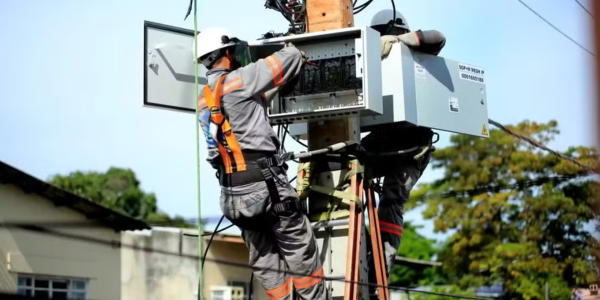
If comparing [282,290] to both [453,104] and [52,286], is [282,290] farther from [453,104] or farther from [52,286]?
[52,286]

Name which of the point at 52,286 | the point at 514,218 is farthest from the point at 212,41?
the point at 514,218

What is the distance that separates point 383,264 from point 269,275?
0.87m

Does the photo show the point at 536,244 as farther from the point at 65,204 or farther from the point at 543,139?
the point at 65,204

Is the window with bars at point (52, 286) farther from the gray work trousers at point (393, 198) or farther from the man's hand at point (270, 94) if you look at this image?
the man's hand at point (270, 94)

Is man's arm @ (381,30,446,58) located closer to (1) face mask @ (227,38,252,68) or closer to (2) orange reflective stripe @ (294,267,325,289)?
(1) face mask @ (227,38,252,68)

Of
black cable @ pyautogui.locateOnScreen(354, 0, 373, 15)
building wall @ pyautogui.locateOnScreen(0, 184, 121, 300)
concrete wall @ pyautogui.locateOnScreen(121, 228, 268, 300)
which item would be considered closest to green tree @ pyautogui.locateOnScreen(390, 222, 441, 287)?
concrete wall @ pyautogui.locateOnScreen(121, 228, 268, 300)

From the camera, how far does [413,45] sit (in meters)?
7.27

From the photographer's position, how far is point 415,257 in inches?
1193

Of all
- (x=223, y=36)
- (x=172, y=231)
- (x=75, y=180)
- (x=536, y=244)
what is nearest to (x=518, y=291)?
(x=536, y=244)

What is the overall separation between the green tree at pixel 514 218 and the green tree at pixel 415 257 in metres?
2.51

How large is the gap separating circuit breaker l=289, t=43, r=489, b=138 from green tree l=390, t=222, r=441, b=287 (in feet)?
72.9

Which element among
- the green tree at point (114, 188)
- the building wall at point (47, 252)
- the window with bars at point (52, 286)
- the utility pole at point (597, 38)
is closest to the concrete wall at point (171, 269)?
the building wall at point (47, 252)

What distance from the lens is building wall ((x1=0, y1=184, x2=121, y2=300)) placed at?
607 inches

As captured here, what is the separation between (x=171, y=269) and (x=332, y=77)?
1665 cm
